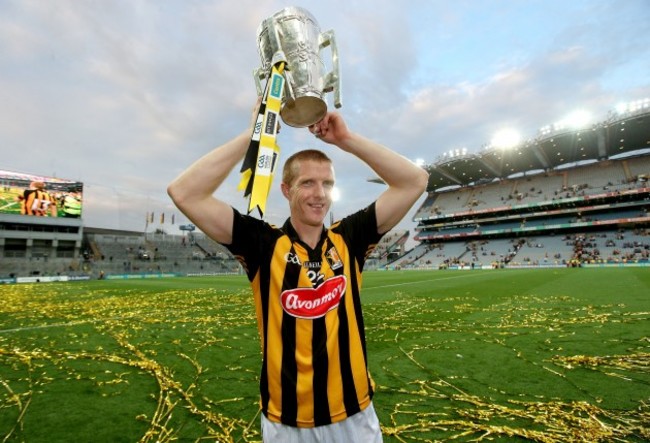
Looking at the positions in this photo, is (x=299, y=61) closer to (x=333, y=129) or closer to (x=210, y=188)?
(x=333, y=129)

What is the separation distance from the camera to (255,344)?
6711mm

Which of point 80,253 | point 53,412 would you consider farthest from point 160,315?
point 80,253

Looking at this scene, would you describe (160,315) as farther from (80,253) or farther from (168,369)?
(80,253)

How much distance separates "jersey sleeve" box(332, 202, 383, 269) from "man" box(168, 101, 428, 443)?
0.01 m

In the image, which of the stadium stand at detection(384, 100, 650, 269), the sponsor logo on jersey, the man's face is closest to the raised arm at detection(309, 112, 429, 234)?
the man's face

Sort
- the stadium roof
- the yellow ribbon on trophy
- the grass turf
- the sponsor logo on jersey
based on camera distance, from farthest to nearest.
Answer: the stadium roof
the grass turf
the sponsor logo on jersey
the yellow ribbon on trophy

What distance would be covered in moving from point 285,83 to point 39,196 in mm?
63364

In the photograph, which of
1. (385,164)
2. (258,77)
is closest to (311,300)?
(385,164)

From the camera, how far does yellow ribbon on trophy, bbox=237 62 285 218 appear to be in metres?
1.75

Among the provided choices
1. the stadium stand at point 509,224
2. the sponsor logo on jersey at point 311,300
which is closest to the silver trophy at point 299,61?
the sponsor logo on jersey at point 311,300

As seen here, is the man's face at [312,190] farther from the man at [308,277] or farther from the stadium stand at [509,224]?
the stadium stand at [509,224]

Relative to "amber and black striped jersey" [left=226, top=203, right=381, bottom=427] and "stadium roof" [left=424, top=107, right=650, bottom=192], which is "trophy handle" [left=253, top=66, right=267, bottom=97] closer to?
"amber and black striped jersey" [left=226, top=203, right=381, bottom=427]

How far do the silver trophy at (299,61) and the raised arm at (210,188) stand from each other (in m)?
0.26

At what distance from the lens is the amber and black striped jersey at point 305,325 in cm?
180
